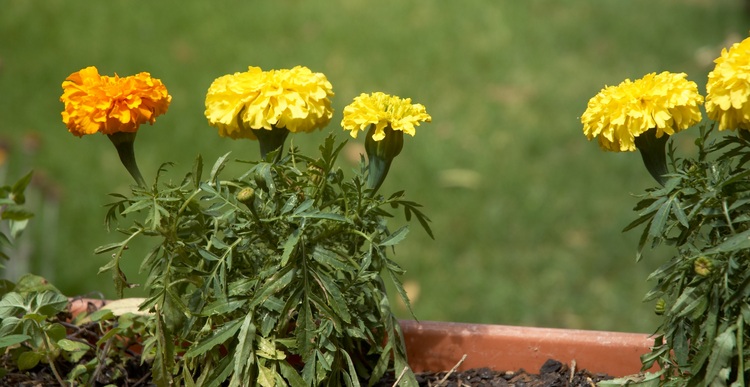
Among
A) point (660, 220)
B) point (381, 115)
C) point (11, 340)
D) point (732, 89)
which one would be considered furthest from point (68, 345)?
point (732, 89)

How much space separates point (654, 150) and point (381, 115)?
448 mm

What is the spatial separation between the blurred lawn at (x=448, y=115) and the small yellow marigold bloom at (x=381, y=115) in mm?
1717

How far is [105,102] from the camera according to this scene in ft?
4.83

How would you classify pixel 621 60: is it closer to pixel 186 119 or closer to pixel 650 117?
pixel 186 119

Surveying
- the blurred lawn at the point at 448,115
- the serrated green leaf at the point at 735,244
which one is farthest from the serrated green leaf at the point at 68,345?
the blurred lawn at the point at 448,115

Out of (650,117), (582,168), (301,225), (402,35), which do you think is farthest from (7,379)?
(402,35)

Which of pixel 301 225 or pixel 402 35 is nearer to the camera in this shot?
pixel 301 225

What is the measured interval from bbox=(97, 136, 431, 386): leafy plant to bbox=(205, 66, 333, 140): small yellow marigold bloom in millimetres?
70

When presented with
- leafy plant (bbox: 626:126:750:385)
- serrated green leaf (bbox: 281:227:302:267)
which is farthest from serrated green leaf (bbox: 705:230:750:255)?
serrated green leaf (bbox: 281:227:302:267)

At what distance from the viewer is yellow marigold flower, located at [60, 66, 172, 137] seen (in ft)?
4.83

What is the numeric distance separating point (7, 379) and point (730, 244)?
1317 millimetres

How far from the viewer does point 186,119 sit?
4.07 metres

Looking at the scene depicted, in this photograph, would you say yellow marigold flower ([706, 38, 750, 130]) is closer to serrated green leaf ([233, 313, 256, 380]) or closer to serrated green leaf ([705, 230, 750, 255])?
serrated green leaf ([705, 230, 750, 255])

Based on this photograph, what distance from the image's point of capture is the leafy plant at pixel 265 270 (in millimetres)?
1463
